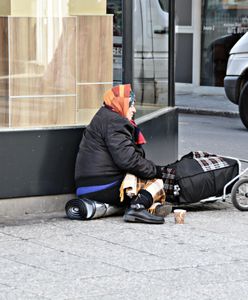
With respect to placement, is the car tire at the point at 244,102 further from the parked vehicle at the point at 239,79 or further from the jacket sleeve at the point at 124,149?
the jacket sleeve at the point at 124,149

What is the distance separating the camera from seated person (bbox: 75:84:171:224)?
766 cm

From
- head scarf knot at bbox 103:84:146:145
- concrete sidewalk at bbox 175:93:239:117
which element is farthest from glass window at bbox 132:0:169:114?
concrete sidewalk at bbox 175:93:239:117

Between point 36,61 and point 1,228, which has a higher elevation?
point 36,61

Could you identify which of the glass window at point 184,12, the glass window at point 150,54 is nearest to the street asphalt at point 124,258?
the glass window at point 150,54

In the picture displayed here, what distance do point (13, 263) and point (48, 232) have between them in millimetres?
933

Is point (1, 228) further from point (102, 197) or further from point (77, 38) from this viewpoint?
point (77, 38)

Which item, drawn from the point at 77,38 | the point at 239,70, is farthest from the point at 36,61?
the point at 239,70

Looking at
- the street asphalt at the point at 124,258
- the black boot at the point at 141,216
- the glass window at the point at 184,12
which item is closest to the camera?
the street asphalt at the point at 124,258

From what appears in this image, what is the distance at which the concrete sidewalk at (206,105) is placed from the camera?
1667 centimetres

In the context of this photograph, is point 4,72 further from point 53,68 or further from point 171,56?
point 171,56

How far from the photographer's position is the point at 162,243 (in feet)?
23.1

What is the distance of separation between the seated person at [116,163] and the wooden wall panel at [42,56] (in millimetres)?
598

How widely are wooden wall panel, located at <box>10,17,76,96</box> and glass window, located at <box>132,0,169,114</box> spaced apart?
625 millimetres

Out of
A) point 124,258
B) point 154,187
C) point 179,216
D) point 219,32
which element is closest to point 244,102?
point 219,32
